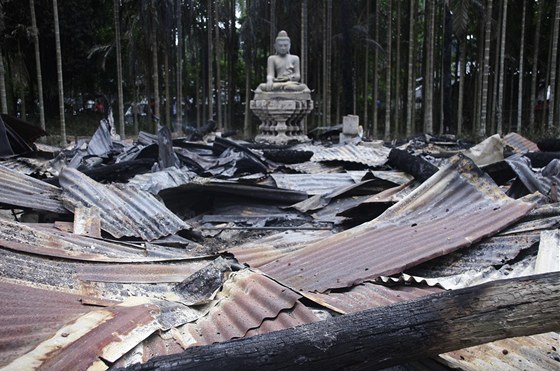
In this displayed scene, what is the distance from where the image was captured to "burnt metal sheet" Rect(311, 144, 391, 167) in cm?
918

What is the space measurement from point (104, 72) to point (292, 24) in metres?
10.3

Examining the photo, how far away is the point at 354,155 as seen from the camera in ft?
32.0

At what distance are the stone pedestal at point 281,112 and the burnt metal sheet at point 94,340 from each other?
13281mm

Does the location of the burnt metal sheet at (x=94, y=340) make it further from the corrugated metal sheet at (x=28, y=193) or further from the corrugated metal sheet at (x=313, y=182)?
the corrugated metal sheet at (x=313, y=182)

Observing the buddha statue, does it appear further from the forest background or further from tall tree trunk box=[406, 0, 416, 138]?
tall tree trunk box=[406, 0, 416, 138]

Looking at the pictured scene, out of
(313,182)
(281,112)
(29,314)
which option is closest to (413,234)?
(29,314)

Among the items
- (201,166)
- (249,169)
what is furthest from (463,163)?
(201,166)

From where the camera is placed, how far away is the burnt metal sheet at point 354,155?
9.18 meters

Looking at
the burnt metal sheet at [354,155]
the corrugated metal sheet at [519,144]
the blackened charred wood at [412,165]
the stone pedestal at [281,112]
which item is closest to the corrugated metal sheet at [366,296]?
the blackened charred wood at [412,165]

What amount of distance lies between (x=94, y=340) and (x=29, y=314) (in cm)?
50

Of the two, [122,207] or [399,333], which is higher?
[399,333]

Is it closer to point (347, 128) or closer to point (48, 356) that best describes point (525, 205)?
point (48, 356)

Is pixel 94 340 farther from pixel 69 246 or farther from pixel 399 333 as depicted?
pixel 69 246

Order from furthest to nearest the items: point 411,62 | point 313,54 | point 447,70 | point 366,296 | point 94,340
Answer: point 313,54
point 447,70
point 411,62
point 366,296
point 94,340
